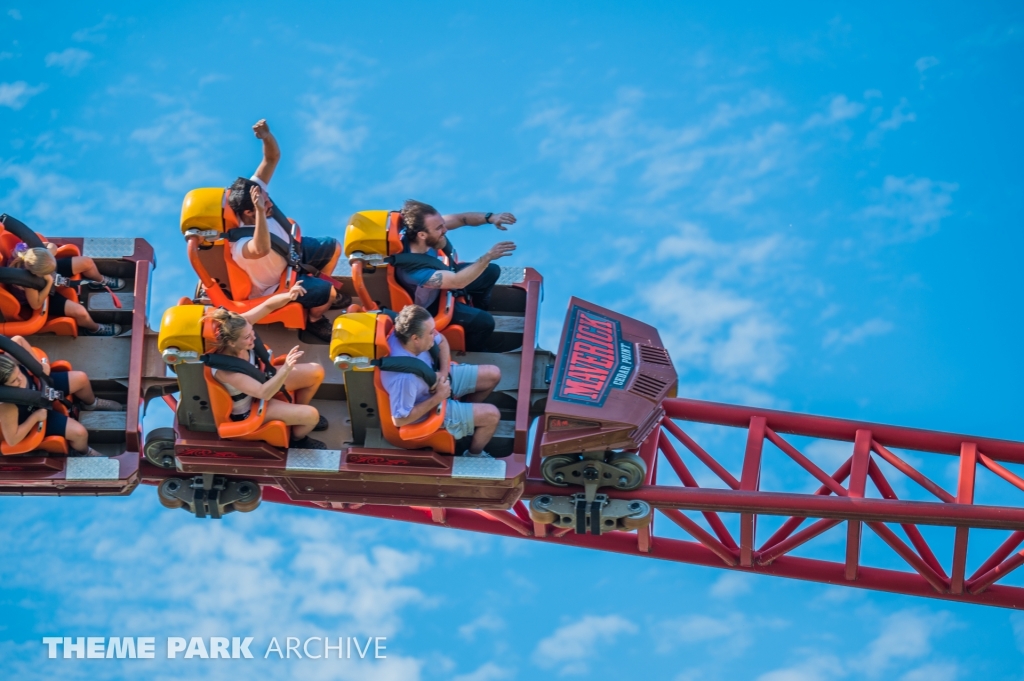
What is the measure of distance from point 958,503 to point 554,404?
10.8 feet

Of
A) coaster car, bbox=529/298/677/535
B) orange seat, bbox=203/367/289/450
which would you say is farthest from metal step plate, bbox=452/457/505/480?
orange seat, bbox=203/367/289/450

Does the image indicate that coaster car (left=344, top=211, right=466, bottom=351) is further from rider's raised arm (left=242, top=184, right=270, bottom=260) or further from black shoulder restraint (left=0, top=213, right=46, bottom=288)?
black shoulder restraint (left=0, top=213, right=46, bottom=288)

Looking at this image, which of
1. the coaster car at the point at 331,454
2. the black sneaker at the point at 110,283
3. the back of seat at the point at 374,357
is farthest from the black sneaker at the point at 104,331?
the back of seat at the point at 374,357

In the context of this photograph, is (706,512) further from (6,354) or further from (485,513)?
(6,354)

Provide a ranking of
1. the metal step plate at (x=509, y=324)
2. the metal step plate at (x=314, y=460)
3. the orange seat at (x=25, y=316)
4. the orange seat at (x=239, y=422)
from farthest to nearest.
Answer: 1. the metal step plate at (x=509, y=324)
2. the orange seat at (x=25, y=316)
3. the metal step plate at (x=314, y=460)
4. the orange seat at (x=239, y=422)

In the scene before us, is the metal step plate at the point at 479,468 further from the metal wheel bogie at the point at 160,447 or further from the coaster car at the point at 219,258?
the metal wheel bogie at the point at 160,447

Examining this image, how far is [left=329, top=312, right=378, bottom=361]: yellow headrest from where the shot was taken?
47.3ft

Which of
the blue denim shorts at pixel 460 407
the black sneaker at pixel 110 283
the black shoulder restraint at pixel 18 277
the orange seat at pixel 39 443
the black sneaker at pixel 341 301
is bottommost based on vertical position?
the orange seat at pixel 39 443

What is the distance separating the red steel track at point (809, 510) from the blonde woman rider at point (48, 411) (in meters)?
1.85

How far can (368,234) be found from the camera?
51.4ft

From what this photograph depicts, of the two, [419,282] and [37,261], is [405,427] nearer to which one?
[419,282]

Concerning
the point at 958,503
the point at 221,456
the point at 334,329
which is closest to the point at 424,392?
the point at 334,329

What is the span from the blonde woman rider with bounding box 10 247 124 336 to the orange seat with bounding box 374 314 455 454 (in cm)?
286

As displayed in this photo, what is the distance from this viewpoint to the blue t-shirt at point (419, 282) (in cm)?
1564
